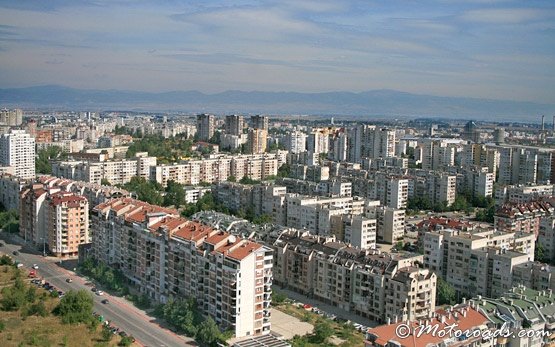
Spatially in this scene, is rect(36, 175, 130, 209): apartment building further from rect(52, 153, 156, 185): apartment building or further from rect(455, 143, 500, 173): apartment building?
rect(455, 143, 500, 173): apartment building

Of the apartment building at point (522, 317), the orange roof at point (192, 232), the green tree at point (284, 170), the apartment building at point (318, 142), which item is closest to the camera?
the apartment building at point (522, 317)

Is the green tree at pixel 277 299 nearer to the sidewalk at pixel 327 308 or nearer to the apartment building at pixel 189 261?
the sidewalk at pixel 327 308

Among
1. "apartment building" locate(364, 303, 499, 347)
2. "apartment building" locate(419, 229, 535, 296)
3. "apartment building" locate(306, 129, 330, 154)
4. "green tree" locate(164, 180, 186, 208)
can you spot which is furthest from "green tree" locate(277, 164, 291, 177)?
"apartment building" locate(364, 303, 499, 347)

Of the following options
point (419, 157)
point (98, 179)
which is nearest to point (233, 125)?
point (419, 157)

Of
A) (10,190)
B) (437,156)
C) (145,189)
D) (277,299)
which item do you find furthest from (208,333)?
(437,156)

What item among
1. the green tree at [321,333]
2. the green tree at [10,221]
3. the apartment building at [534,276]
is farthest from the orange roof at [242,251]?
the green tree at [10,221]

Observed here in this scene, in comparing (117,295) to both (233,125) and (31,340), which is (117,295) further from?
(233,125)
